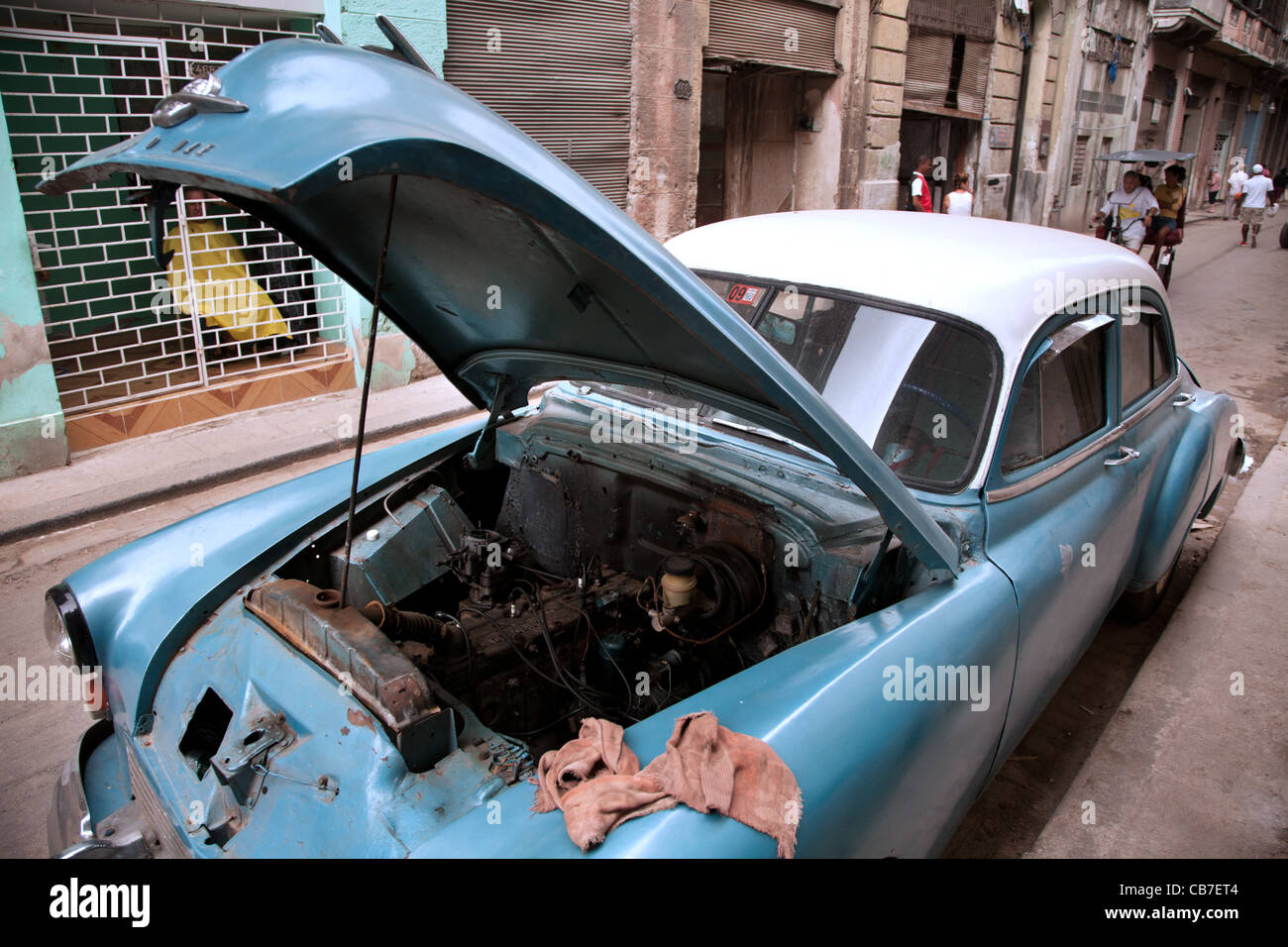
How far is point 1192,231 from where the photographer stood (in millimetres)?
22047

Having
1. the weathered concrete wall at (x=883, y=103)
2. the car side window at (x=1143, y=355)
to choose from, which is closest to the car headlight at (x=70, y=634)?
the car side window at (x=1143, y=355)

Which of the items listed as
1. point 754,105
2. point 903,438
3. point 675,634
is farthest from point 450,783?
point 754,105

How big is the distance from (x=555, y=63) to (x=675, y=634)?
751cm

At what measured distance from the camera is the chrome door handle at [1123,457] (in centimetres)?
288

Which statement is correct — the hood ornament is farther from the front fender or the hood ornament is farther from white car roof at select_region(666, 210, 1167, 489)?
white car roof at select_region(666, 210, 1167, 489)

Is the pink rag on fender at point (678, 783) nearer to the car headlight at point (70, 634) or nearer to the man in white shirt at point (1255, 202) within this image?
the car headlight at point (70, 634)

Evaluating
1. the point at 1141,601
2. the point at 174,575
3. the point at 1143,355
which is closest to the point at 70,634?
the point at 174,575

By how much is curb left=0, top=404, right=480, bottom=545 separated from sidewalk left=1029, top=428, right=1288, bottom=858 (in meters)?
5.14

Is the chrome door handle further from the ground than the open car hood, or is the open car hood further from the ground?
the open car hood

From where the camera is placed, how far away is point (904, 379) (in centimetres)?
249

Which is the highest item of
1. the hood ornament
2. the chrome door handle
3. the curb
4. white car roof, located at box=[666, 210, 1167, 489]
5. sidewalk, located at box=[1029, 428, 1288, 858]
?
the hood ornament

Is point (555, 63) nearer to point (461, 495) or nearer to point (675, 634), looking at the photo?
point (461, 495)

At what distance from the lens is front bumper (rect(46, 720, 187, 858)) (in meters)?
1.83

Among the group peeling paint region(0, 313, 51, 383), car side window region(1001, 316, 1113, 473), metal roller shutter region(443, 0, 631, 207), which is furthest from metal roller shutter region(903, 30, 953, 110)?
peeling paint region(0, 313, 51, 383)
